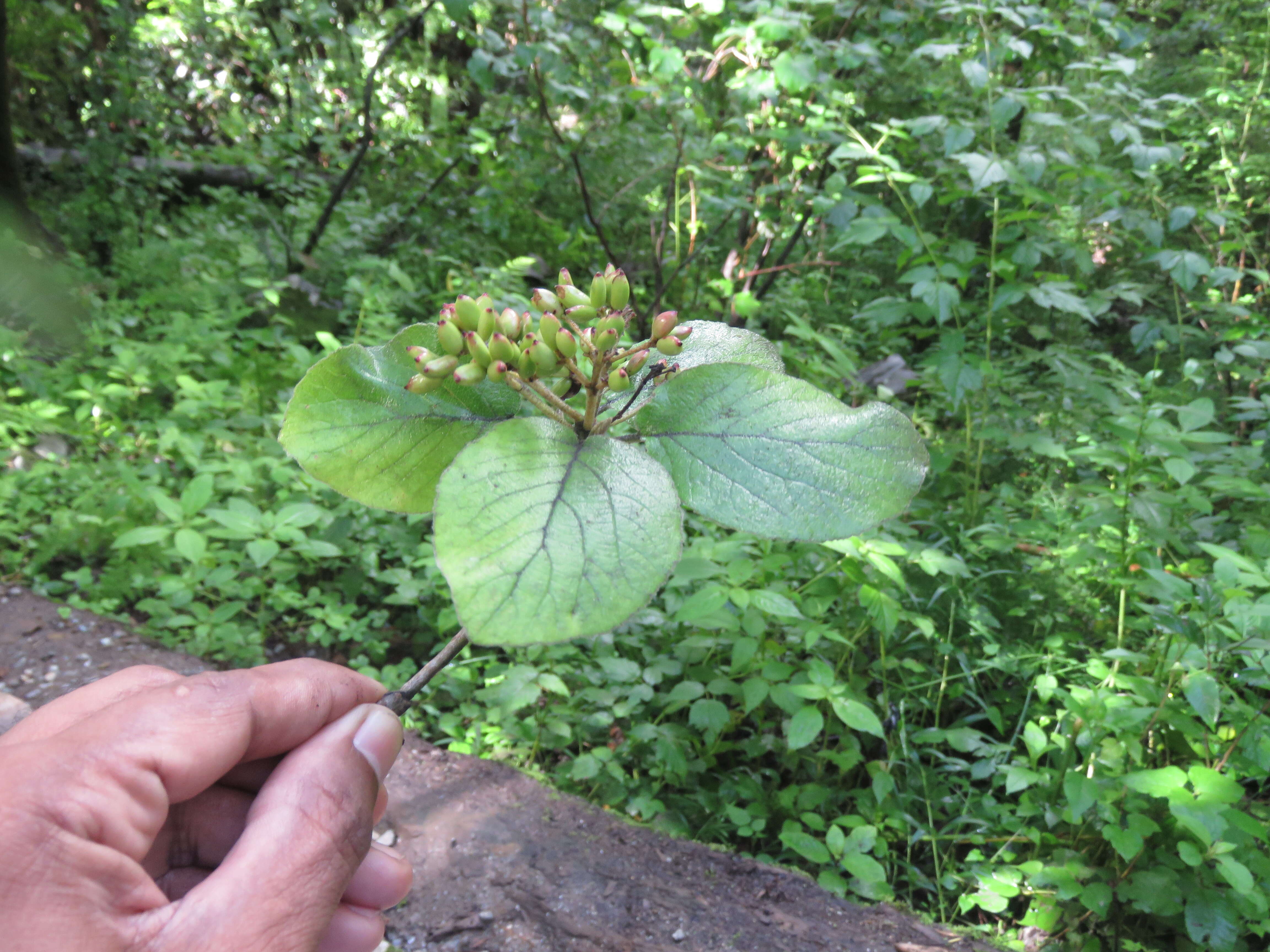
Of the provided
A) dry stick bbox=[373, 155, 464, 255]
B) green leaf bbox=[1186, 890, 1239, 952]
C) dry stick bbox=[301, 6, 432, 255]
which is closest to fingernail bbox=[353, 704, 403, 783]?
green leaf bbox=[1186, 890, 1239, 952]

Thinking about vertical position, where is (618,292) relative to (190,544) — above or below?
above

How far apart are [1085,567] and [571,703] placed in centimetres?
156

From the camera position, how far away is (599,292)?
1.85ft

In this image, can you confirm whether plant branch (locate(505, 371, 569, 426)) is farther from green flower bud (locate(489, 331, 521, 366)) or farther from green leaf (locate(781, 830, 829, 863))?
green leaf (locate(781, 830, 829, 863))

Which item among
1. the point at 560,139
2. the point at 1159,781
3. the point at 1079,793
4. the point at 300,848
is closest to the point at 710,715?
the point at 1079,793

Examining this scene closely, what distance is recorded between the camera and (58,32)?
5.55 metres

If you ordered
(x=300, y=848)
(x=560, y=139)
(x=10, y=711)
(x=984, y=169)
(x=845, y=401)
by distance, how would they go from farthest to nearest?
1. (x=560, y=139)
2. (x=845, y=401)
3. (x=984, y=169)
4. (x=10, y=711)
5. (x=300, y=848)

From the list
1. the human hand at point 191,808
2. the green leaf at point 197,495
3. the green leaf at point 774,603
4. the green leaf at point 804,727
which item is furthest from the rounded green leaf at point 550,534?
the green leaf at point 197,495

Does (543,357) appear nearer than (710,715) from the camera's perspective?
Yes

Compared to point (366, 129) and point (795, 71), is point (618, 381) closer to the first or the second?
point (795, 71)

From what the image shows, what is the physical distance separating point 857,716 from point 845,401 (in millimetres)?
1788

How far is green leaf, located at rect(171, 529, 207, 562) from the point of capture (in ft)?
6.28

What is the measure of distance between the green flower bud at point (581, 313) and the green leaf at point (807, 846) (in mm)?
1474

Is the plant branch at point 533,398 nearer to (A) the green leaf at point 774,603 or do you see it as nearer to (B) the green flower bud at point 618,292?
(B) the green flower bud at point 618,292
